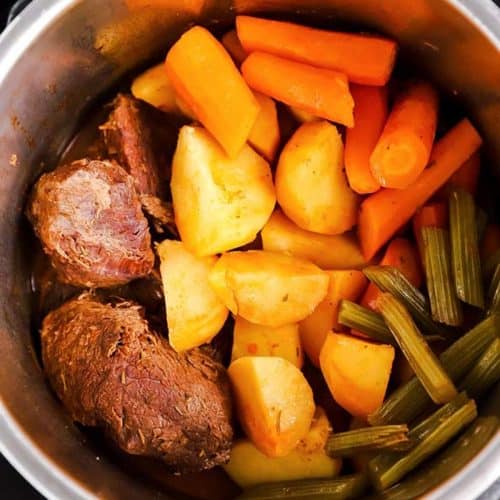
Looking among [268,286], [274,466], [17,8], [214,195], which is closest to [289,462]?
[274,466]

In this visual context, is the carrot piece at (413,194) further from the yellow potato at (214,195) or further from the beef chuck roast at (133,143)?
the beef chuck roast at (133,143)

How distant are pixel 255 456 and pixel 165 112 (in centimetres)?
74

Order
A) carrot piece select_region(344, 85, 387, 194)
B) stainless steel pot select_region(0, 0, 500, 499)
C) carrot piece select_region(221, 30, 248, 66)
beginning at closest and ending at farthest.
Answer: stainless steel pot select_region(0, 0, 500, 499) → carrot piece select_region(344, 85, 387, 194) → carrot piece select_region(221, 30, 248, 66)

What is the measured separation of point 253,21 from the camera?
1684 millimetres

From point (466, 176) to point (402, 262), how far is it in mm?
233

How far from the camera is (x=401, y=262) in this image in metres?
1.68

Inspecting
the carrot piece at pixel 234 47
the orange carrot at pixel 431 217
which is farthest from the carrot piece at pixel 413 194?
the carrot piece at pixel 234 47

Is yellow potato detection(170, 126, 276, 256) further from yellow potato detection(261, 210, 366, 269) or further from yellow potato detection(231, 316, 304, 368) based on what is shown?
yellow potato detection(231, 316, 304, 368)

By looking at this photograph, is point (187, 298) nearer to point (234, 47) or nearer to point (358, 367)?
point (358, 367)

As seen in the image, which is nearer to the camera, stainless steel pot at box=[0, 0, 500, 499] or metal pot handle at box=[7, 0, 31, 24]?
stainless steel pot at box=[0, 0, 500, 499]

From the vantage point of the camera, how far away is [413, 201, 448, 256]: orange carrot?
1.67 m

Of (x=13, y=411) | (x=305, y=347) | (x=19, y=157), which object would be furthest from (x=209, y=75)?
(x=13, y=411)

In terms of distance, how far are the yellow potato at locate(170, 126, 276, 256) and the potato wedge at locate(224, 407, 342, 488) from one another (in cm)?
40

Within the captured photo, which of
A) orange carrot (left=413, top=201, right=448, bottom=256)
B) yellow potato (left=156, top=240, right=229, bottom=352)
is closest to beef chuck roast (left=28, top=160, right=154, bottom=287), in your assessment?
yellow potato (left=156, top=240, right=229, bottom=352)
